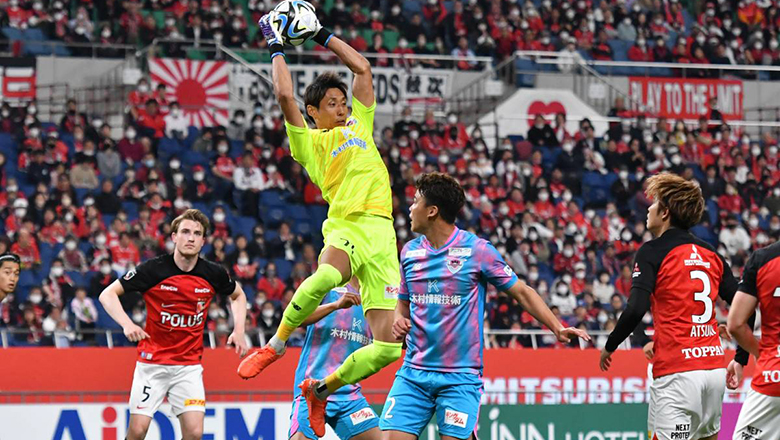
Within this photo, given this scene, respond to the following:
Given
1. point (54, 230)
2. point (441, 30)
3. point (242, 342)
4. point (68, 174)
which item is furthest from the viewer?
point (441, 30)

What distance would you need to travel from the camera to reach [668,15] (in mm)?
29453

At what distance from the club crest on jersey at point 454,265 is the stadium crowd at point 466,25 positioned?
16.2m

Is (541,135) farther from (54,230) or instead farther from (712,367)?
(712,367)

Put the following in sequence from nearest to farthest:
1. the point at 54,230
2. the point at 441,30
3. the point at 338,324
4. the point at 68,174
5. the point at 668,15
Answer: the point at 338,324 < the point at 54,230 < the point at 68,174 < the point at 441,30 < the point at 668,15

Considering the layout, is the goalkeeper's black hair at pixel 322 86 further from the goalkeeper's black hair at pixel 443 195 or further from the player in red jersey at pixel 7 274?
the player in red jersey at pixel 7 274

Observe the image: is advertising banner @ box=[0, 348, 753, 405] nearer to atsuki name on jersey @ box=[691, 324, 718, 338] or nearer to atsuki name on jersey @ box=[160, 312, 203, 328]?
atsuki name on jersey @ box=[160, 312, 203, 328]

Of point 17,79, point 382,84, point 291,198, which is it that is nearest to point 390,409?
point 291,198

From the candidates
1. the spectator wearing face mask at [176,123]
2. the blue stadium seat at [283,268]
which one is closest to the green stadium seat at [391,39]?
the spectator wearing face mask at [176,123]

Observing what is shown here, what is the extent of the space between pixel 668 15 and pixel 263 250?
47.9 feet

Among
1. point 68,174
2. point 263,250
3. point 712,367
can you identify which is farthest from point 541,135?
point 712,367

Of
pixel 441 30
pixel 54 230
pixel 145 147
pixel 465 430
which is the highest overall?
pixel 441 30

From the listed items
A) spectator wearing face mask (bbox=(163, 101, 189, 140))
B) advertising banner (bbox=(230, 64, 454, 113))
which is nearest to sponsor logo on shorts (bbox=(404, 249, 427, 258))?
spectator wearing face mask (bbox=(163, 101, 189, 140))

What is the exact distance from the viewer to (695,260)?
310 inches

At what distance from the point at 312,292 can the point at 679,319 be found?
A: 2438 millimetres
